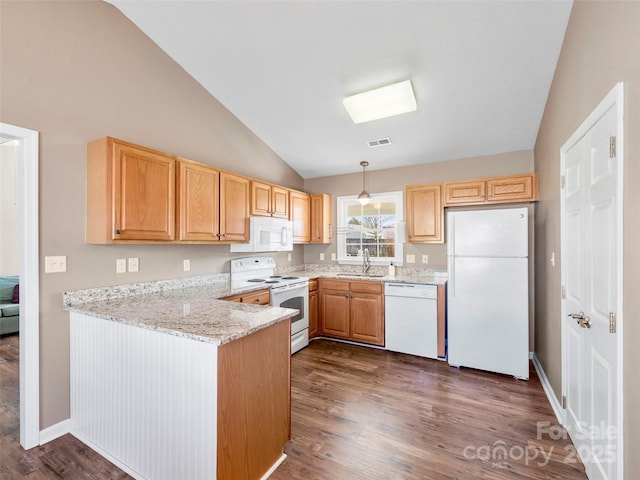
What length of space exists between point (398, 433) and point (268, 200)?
281 centimetres

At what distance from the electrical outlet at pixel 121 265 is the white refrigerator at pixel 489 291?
3172 mm

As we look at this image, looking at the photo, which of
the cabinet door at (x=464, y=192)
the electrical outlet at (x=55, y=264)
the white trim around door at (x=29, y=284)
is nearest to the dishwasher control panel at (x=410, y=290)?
the cabinet door at (x=464, y=192)

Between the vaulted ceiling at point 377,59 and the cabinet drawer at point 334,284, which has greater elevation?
the vaulted ceiling at point 377,59

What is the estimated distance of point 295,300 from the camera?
12.0 ft

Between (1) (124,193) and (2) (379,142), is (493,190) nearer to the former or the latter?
(2) (379,142)

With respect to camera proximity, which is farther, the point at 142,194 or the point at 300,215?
the point at 300,215

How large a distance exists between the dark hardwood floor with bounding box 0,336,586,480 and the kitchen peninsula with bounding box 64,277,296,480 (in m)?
0.22

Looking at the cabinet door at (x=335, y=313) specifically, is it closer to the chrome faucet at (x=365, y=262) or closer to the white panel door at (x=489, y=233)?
the chrome faucet at (x=365, y=262)

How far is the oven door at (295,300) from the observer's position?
3373 mm

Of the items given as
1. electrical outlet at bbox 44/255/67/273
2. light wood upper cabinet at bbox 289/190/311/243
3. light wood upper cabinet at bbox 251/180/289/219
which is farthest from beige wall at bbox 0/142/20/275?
light wood upper cabinet at bbox 289/190/311/243

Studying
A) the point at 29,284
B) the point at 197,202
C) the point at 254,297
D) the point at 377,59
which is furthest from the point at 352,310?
the point at 29,284

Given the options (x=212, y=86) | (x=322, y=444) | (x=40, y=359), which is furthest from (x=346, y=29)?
(x=40, y=359)

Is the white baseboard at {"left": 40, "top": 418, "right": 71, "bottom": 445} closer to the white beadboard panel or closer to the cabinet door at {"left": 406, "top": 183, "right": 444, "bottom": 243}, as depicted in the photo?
the white beadboard panel

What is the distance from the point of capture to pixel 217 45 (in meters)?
2.67
